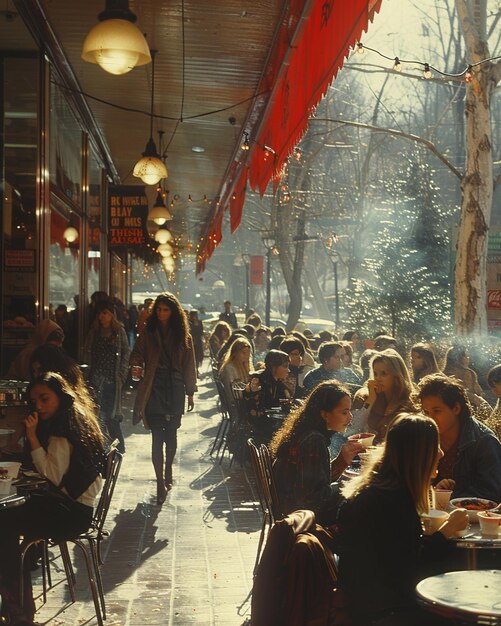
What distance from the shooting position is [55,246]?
14.0 m

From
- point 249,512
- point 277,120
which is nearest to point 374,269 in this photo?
point 277,120

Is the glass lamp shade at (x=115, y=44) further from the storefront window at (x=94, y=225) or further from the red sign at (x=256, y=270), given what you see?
the red sign at (x=256, y=270)

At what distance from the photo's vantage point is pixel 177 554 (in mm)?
8039

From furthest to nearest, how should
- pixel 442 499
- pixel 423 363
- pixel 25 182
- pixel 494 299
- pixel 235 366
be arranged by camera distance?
1. pixel 494 299
2. pixel 235 366
3. pixel 25 182
4. pixel 423 363
5. pixel 442 499

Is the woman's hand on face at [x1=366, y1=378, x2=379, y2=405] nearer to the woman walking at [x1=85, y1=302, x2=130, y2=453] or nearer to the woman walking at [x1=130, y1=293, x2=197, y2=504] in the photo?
the woman walking at [x1=130, y1=293, x2=197, y2=504]

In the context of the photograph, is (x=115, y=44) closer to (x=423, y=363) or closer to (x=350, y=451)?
(x=350, y=451)

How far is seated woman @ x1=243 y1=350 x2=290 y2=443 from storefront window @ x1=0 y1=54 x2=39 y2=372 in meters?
3.17

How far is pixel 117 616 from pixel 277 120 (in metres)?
6.33

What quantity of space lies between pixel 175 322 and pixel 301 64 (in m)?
3.17

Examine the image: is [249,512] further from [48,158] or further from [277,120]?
[48,158]

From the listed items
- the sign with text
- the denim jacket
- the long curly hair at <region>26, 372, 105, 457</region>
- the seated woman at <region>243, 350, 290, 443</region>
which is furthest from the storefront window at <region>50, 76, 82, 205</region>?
the denim jacket

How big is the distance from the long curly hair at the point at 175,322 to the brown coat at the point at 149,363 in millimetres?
67

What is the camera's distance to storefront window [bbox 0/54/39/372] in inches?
476

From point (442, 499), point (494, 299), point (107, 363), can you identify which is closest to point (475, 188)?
point (494, 299)
